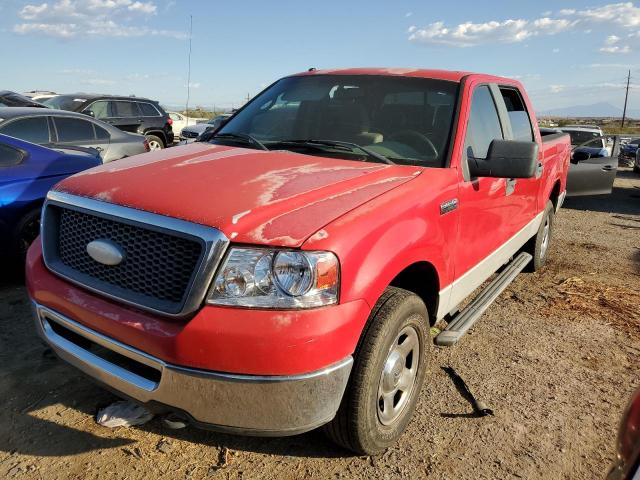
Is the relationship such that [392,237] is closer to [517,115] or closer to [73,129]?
[517,115]

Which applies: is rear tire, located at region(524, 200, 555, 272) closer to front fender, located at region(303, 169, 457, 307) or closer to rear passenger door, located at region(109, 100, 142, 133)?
front fender, located at region(303, 169, 457, 307)

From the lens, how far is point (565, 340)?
4008 millimetres

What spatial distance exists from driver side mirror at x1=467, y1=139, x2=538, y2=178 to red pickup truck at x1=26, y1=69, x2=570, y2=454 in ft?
0.04

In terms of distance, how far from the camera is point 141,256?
2150 mm

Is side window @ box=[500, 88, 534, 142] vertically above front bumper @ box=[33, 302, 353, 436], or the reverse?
side window @ box=[500, 88, 534, 142]

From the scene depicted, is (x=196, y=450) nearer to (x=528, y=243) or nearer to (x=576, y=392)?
(x=576, y=392)

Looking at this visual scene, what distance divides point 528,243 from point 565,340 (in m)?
1.50

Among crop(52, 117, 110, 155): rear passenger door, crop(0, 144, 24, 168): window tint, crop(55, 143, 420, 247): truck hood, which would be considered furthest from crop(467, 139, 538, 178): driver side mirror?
crop(52, 117, 110, 155): rear passenger door

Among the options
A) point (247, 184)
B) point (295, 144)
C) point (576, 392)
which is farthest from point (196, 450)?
point (576, 392)

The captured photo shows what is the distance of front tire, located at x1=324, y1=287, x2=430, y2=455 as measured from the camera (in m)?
2.21

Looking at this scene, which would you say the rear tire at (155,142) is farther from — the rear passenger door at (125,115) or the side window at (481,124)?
the side window at (481,124)

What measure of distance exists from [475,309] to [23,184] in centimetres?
380

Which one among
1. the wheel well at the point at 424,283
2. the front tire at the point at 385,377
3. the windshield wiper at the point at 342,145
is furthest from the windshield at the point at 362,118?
the front tire at the point at 385,377

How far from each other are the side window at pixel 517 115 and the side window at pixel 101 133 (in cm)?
628
